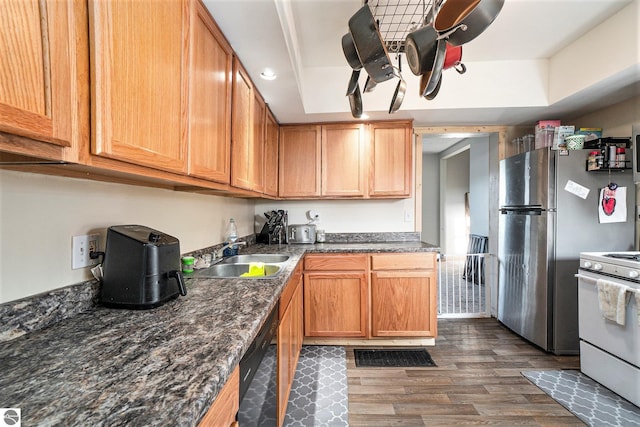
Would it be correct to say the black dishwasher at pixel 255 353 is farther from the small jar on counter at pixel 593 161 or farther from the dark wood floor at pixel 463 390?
the small jar on counter at pixel 593 161

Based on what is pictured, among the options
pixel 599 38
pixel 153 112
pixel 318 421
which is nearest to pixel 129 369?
pixel 153 112

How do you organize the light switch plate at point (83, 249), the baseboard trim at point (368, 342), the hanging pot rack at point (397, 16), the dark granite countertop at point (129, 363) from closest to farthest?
the dark granite countertop at point (129, 363) → the light switch plate at point (83, 249) → the hanging pot rack at point (397, 16) → the baseboard trim at point (368, 342)

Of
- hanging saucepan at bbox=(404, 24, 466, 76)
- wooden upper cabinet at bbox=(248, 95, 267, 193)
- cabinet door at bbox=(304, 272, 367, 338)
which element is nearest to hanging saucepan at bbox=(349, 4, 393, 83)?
hanging saucepan at bbox=(404, 24, 466, 76)

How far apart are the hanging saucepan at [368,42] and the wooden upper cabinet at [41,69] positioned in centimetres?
106

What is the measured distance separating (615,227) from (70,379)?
3348 mm

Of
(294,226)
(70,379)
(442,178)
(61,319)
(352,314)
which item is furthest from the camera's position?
(442,178)

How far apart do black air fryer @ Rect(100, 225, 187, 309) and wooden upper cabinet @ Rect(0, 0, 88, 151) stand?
18.1 inches

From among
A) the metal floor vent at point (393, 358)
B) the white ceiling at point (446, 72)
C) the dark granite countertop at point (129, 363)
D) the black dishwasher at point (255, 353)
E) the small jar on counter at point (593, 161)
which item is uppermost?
the white ceiling at point (446, 72)

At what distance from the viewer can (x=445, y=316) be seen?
10.0 feet

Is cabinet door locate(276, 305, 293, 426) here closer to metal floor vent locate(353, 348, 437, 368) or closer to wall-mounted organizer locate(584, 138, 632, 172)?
metal floor vent locate(353, 348, 437, 368)

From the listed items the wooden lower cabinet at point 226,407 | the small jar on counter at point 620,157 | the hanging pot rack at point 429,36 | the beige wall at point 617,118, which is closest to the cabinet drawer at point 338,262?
the hanging pot rack at point 429,36

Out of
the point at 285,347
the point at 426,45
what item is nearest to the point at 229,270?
the point at 285,347

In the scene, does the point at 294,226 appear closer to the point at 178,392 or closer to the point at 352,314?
the point at 352,314

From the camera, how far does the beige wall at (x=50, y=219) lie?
0.74 meters
